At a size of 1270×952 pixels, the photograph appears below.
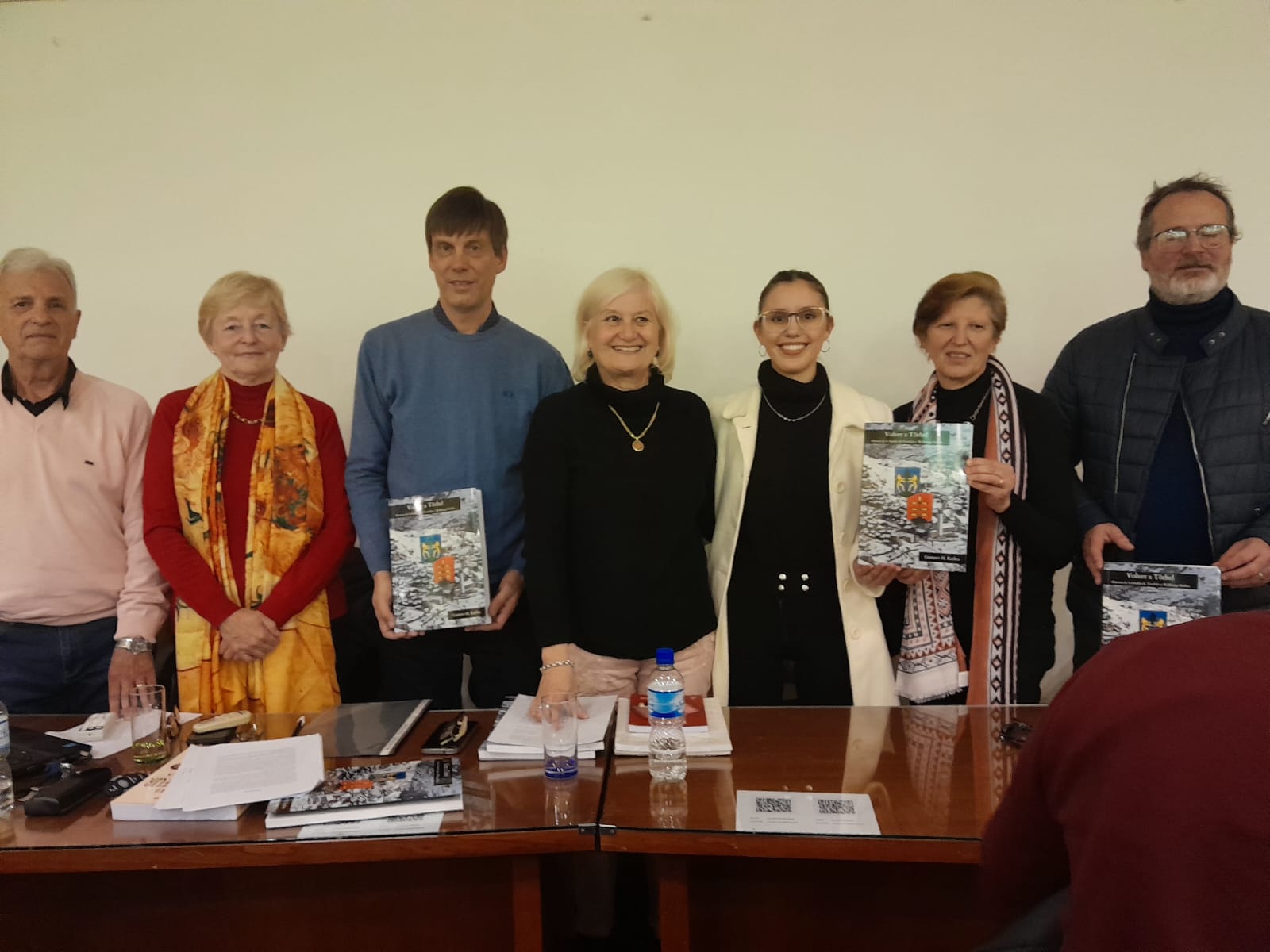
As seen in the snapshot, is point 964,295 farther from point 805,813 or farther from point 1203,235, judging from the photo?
point 805,813

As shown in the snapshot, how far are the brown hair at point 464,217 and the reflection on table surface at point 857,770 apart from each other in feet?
4.57

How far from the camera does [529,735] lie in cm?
160

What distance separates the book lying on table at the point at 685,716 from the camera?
161 cm

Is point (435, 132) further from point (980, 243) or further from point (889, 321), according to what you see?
point (980, 243)

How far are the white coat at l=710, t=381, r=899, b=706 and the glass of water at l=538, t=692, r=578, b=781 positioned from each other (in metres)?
0.53

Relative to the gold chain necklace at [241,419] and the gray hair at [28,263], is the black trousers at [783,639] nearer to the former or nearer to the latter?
the gold chain necklace at [241,419]

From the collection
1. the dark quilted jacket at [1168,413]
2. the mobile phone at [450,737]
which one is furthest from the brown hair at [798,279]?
the mobile phone at [450,737]

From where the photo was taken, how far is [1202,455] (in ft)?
6.41

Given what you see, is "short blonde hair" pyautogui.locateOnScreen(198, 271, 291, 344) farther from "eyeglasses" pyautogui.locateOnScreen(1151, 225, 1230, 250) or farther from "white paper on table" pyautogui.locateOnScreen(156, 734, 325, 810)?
"eyeglasses" pyautogui.locateOnScreen(1151, 225, 1230, 250)

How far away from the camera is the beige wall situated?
2.73 meters

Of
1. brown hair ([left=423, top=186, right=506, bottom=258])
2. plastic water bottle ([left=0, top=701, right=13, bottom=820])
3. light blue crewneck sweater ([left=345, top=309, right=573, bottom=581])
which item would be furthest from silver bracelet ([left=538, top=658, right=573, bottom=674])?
brown hair ([left=423, top=186, right=506, bottom=258])

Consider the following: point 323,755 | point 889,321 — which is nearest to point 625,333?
point 323,755

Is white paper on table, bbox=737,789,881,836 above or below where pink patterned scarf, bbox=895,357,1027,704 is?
below

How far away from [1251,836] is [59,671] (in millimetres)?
2632
